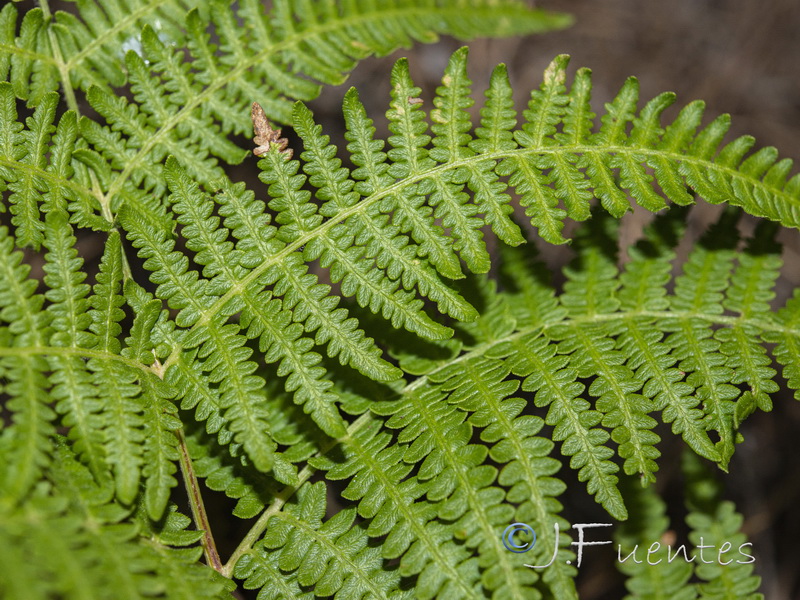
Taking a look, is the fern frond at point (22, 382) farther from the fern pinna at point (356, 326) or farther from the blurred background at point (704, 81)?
the blurred background at point (704, 81)

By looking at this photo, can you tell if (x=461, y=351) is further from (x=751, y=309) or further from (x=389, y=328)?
(x=751, y=309)

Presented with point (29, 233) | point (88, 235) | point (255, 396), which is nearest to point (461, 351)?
point (255, 396)

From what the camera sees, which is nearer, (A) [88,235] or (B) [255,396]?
(B) [255,396]

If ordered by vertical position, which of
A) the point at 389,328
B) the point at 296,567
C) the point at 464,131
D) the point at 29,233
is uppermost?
the point at 29,233

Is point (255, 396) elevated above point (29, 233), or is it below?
below

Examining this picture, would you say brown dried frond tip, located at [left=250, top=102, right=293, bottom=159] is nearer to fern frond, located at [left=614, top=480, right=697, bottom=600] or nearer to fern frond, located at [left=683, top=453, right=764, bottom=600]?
fern frond, located at [left=614, top=480, right=697, bottom=600]

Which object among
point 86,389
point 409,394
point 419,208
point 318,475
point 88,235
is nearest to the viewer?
point 86,389

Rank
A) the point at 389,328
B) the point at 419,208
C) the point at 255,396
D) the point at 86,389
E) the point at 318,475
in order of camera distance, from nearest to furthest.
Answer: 1. the point at 86,389
2. the point at 255,396
3. the point at 419,208
4. the point at 389,328
5. the point at 318,475
